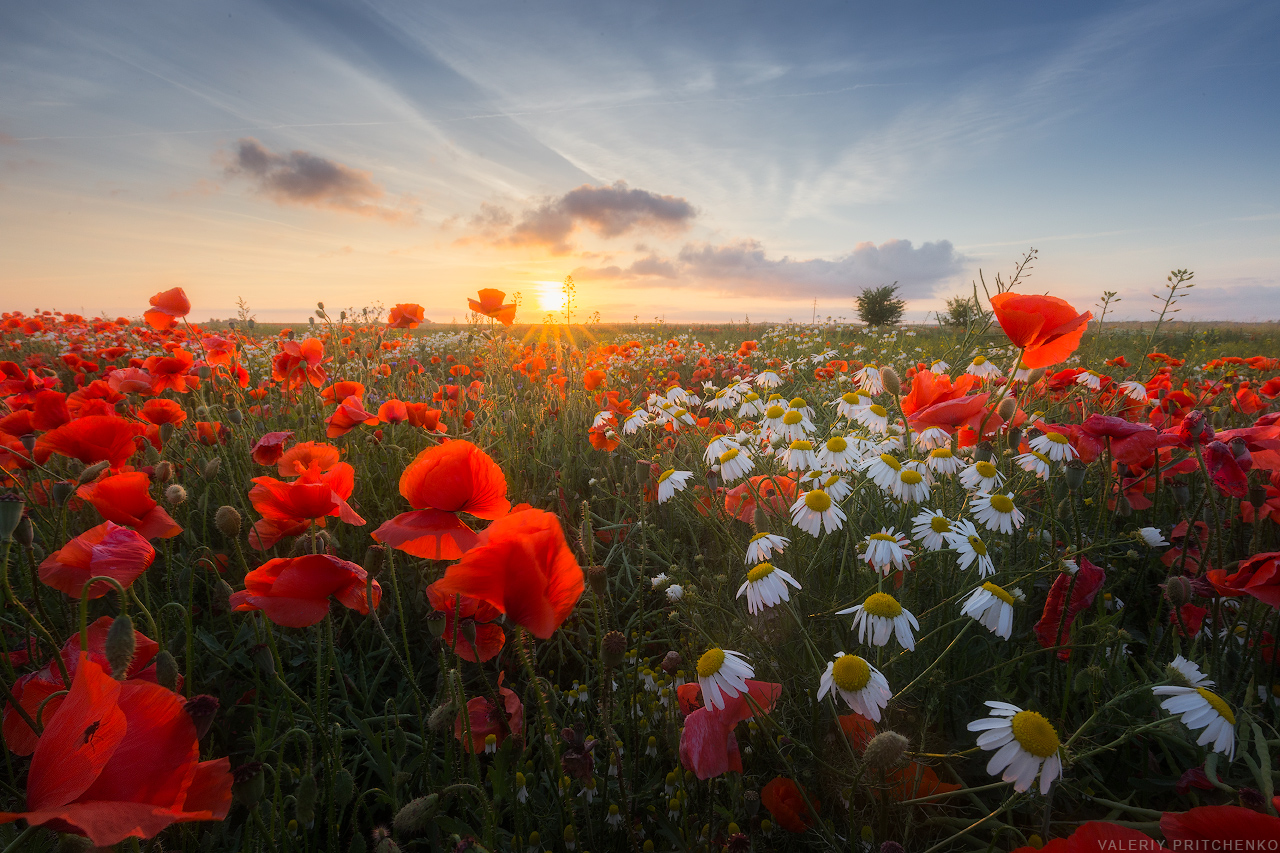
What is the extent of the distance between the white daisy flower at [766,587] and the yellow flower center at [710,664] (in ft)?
0.70

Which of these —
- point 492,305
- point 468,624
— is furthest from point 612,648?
point 492,305

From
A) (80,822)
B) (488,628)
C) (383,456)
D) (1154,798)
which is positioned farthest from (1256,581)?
(383,456)

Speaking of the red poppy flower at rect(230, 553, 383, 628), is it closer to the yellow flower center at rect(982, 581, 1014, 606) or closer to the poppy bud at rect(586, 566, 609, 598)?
the poppy bud at rect(586, 566, 609, 598)

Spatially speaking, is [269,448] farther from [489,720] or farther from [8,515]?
[489,720]

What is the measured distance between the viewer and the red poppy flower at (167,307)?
9.26 feet

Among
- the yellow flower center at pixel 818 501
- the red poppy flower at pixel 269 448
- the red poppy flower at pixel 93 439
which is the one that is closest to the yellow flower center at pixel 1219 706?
the yellow flower center at pixel 818 501

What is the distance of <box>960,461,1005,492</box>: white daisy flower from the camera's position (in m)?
1.97

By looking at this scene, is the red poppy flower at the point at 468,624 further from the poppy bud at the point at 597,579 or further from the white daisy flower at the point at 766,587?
the white daisy flower at the point at 766,587

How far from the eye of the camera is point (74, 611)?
178cm

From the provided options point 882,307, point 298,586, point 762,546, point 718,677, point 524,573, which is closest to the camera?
point 524,573

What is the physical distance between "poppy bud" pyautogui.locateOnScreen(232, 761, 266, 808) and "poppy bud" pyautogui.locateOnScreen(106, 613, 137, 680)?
0.30 metres

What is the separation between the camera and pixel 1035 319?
5.62 ft

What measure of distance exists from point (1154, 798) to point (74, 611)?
3349 millimetres

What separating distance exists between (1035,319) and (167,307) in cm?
397
